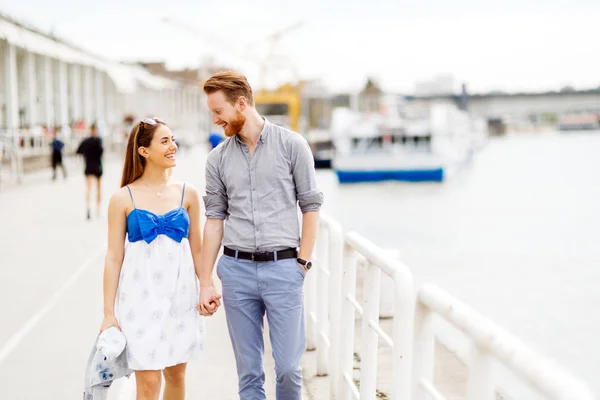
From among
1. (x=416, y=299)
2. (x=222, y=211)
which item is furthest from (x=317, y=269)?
(x=416, y=299)

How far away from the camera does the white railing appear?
2191 millimetres

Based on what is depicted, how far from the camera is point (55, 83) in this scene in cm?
4978

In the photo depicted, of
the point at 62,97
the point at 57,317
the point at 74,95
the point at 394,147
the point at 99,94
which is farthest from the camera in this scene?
the point at 99,94

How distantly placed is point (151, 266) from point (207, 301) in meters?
0.29

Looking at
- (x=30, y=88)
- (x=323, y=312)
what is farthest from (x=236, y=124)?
(x=30, y=88)

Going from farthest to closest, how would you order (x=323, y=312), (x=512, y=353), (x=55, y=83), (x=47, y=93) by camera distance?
1. (x=55, y=83)
2. (x=47, y=93)
3. (x=323, y=312)
4. (x=512, y=353)

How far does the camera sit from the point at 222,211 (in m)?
4.02

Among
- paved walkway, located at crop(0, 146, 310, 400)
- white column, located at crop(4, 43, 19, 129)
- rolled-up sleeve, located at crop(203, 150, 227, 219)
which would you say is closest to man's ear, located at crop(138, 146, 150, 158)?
rolled-up sleeve, located at crop(203, 150, 227, 219)

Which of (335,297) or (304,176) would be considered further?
(335,297)

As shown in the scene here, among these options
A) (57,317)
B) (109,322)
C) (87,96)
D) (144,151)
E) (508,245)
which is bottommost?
(508,245)

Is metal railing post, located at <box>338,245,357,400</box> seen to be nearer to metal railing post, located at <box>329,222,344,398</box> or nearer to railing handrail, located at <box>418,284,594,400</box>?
metal railing post, located at <box>329,222,344,398</box>

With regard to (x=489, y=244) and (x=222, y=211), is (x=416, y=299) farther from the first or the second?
(x=489, y=244)

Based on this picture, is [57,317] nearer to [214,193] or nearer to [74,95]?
[214,193]

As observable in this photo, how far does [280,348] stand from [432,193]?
124 ft
